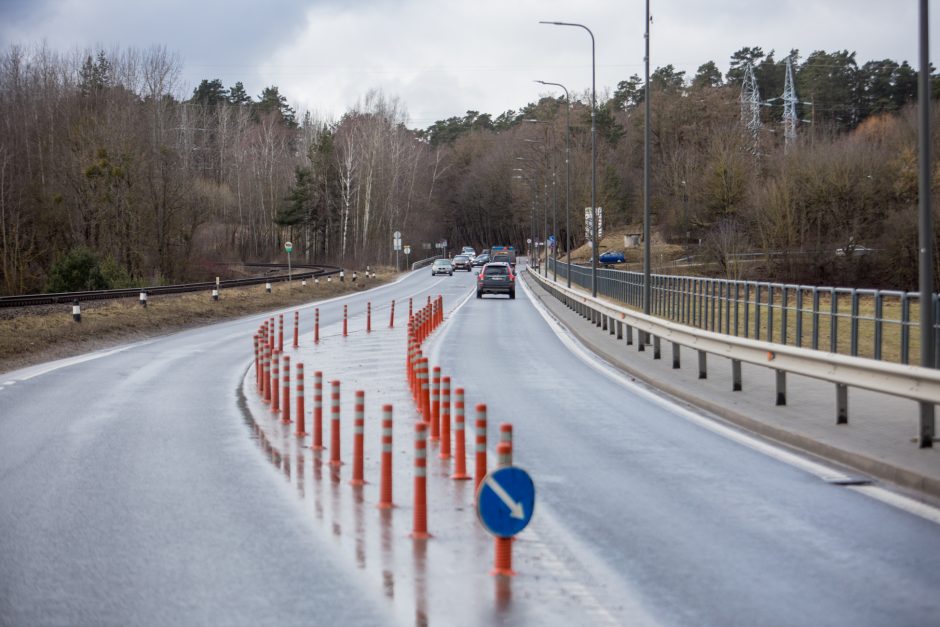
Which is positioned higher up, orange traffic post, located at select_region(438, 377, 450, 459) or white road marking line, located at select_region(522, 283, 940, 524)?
orange traffic post, located at select_region(438, 377, 450, 459)

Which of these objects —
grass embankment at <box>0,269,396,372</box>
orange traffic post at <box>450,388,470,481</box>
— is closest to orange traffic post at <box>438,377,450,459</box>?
orange traffic post at <box>450,388,470,481</box>

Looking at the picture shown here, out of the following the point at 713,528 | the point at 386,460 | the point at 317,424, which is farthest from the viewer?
the point at 317,424

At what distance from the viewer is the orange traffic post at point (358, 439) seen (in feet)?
29.8

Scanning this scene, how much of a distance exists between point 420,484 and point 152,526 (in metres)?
2.14

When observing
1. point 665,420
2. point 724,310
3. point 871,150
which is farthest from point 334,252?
point 665,420

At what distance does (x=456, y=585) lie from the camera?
21.3ft

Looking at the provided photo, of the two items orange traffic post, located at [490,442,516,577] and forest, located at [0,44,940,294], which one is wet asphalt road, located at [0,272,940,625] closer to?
orange traffic post, located at [490,442,516,577]

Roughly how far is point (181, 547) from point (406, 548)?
1513 millimetres

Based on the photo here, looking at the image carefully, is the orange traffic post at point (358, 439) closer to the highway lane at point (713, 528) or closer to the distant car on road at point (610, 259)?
the highway lane at point (713, 528)

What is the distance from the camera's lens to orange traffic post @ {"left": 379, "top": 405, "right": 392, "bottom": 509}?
8.27 metres

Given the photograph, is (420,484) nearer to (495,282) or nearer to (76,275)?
(495,282)

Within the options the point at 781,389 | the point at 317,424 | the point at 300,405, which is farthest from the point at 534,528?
the point at 781,389

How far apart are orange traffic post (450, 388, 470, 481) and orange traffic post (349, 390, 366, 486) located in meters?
0.77

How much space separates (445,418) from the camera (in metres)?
11.2
